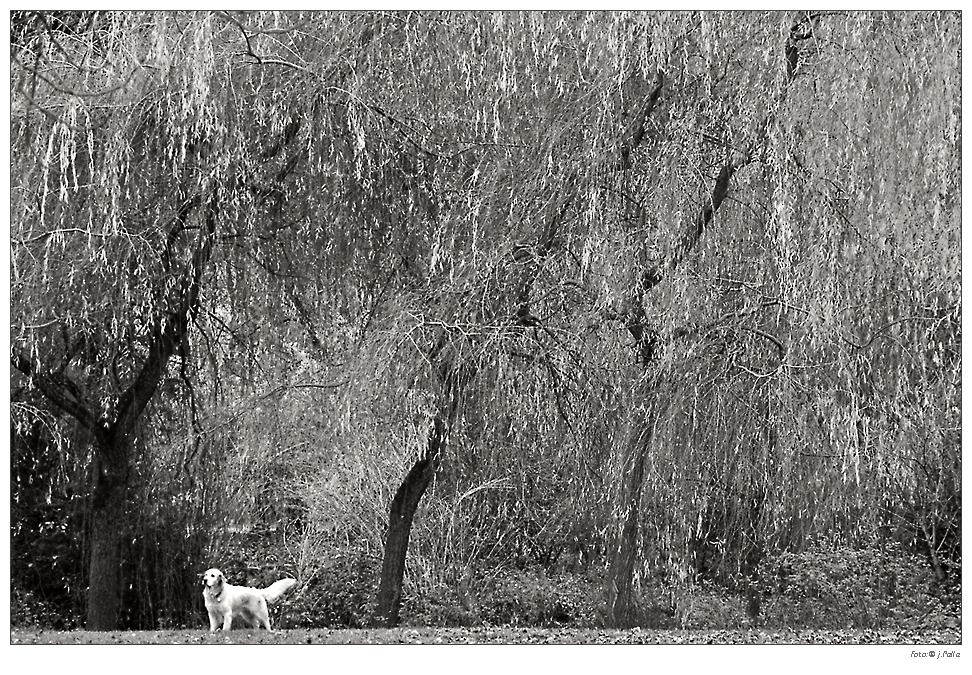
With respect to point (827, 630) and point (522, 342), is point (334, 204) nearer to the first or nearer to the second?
point (522, 342)

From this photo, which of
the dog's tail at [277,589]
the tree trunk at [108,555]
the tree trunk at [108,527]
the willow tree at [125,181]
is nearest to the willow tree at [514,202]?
the willow tree at [125,181]

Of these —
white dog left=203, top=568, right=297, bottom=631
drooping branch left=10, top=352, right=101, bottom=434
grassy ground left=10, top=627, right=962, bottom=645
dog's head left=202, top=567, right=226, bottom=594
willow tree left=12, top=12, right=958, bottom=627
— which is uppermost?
willow tree left=12, top=12, right=958, bottom=627

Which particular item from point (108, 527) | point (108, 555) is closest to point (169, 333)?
point (108, 527)

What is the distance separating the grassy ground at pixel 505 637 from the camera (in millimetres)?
4398

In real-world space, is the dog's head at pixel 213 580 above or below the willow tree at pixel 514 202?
below

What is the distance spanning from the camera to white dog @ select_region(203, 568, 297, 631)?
4.46 meters

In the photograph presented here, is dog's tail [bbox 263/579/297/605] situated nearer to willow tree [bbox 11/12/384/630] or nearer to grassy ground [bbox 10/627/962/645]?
grassy ground [bbox 10/627/962/645]

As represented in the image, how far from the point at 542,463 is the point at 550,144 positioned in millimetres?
1378

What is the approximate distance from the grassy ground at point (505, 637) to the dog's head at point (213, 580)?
20 centimetres

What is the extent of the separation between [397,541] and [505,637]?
2.07 feet

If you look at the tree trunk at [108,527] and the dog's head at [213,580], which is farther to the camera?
the tree trunk at [108,527]

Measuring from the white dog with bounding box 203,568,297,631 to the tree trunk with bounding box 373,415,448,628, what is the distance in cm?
50

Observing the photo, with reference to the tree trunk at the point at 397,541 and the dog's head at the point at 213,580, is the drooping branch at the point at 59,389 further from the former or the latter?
the tree trunk at the point at 397,541

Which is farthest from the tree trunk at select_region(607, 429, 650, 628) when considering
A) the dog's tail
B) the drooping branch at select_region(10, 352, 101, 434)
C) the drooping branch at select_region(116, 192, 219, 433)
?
the drooping branch at select_region(10, 352, 101, 434)
